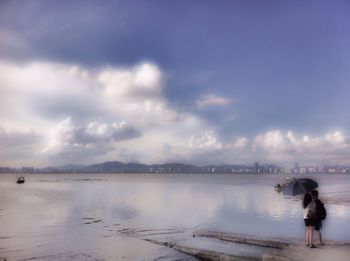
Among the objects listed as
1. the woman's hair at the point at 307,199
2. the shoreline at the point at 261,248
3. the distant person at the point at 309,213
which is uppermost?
the woman's hair at the point at 307,199

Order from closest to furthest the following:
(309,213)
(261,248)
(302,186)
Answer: (309,213), (261,248), (302,186)

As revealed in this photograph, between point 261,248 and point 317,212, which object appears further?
point 261,248

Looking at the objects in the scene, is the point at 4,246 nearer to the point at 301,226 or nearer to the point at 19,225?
the point at 19,225

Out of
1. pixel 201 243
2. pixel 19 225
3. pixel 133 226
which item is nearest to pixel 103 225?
pixel 133 226

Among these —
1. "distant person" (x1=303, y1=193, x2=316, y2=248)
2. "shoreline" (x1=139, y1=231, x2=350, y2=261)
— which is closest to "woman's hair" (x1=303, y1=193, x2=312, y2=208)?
"distant person" (x1=303, y1=193, x2=316, y2=248)

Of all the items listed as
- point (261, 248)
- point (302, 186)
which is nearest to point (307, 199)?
point (261, 248)

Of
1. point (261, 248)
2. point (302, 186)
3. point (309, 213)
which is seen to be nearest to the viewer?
point (309, 213)

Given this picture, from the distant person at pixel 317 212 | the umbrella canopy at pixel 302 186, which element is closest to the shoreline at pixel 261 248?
the distant person at pixel 317 212

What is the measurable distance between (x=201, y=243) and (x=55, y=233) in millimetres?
13172

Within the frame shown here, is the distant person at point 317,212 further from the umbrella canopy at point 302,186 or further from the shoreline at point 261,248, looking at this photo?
the umbrella canopy at point 302,186

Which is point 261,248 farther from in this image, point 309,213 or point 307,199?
point 307,199

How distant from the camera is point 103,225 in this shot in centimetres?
3650

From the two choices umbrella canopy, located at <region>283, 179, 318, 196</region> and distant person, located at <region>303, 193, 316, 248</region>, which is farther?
umbrella canopy, located at <region>283, 179, 318, 196</region>

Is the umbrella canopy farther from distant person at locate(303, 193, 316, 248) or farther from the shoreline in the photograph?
distant person at locate(303, 193, 316, 248)
